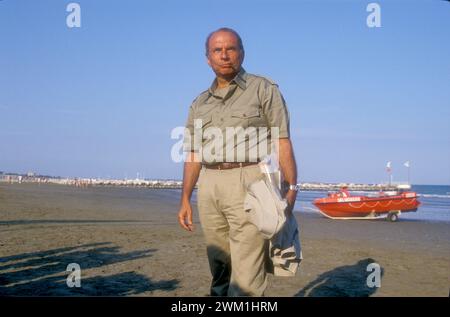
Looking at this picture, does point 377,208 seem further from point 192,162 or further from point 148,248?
point 192,162

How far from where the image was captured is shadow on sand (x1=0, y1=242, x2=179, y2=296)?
4.61 metres

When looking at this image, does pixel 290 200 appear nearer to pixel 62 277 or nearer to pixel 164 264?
pixel 62 277

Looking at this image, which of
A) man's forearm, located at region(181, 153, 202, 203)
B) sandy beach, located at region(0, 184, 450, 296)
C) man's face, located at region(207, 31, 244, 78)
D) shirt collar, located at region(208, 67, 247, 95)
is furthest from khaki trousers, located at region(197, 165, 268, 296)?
sandy beach, located at region(0, 184, 450, 296)

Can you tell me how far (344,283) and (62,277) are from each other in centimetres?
329

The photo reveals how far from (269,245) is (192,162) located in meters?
0.86

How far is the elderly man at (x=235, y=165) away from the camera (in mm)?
2896

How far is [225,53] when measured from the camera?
2992mm

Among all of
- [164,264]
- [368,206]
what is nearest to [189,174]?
[164,264]

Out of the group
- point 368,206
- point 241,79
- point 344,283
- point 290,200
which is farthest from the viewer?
point 368,206

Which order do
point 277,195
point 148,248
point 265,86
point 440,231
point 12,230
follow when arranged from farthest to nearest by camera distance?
1. point 440,231
2. point 12,230
3. point 148,248
4. point 265,86
5. point 277,195

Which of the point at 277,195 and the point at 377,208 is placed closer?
the point at 277,195
